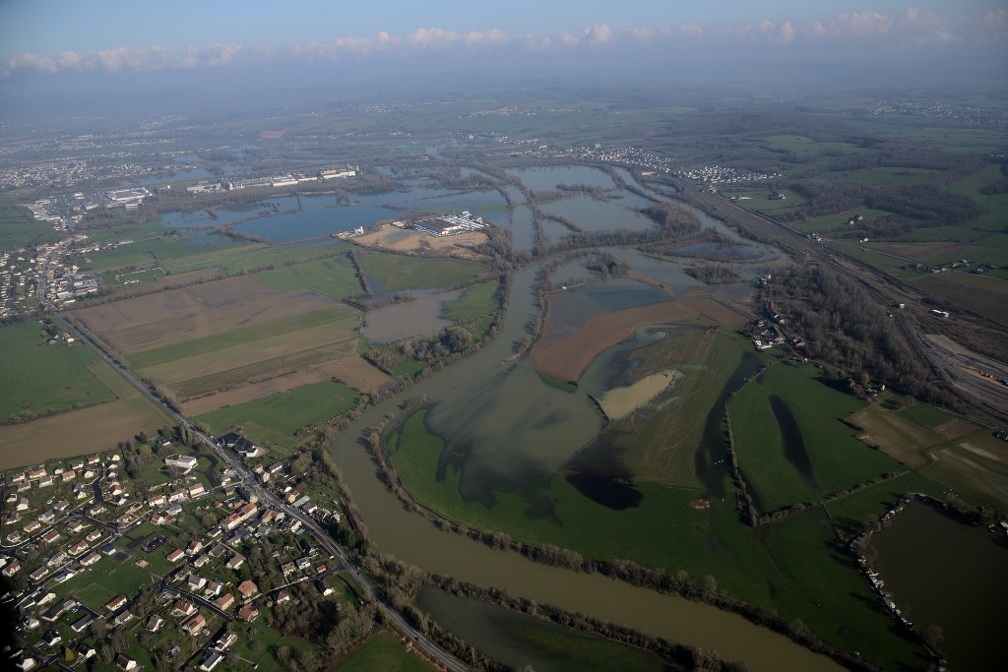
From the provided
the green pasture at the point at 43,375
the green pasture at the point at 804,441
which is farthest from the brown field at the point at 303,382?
the green pasture at the point at 804,441

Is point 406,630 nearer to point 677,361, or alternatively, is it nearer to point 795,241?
point 677,361

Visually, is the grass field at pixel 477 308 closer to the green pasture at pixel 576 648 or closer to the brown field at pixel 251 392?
the brown field at pixel 251 392

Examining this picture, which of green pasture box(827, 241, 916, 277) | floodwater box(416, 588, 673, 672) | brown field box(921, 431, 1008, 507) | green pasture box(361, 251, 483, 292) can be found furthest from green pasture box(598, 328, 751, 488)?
green pasture box(827, 241, 916, 277)

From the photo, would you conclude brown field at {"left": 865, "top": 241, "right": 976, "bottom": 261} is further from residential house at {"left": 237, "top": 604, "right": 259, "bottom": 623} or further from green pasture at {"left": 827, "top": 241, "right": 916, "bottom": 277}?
residential house at {"left": 237, "top": 604, "right": 259, "bottom": 623}

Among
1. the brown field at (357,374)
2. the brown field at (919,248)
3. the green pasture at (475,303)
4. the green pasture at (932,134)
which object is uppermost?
the green pasture at (932,134)

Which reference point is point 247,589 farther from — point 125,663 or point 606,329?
point 606,329

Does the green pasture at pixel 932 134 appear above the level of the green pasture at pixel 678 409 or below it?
above

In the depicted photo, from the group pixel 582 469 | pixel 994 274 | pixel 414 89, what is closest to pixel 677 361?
pixel 582 469
